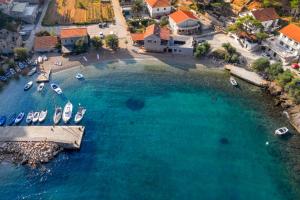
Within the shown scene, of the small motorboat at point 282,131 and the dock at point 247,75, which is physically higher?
the dock at point 247,75

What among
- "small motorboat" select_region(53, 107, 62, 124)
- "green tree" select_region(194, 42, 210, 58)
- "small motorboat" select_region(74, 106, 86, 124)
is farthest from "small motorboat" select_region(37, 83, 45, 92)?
"green tree" select_region(194, 42, 210, 58)

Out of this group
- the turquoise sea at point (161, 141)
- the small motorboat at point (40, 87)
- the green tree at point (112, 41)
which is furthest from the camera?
the green tree at point (112, 41)

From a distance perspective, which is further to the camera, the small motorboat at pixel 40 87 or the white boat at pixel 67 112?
the small motorboat at pixel 40 87

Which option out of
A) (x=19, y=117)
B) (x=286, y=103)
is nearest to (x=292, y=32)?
(x=286, y=103)

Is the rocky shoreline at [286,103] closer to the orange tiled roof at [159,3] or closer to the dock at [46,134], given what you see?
the orange tiled roof at [159,3]

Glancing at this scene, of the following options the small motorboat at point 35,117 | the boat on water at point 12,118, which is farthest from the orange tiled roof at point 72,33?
the boat on water at point 12,118

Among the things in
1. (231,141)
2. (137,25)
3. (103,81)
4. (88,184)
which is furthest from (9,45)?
(231,141)

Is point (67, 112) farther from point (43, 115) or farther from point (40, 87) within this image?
point (40, 87)

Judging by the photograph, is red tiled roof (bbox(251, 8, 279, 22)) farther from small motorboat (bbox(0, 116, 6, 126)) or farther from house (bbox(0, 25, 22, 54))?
small motorboat (bbox(0, 116, 6, 126))
